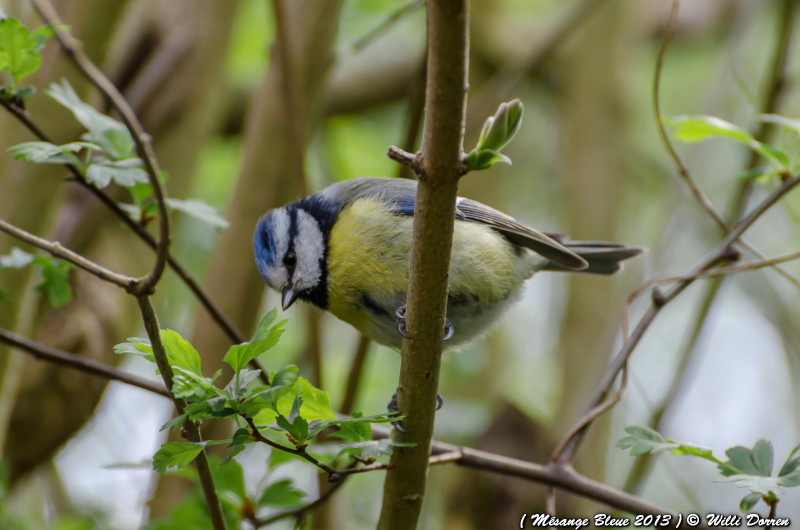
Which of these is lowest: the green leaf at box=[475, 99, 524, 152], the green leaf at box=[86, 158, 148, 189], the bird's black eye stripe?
the green leaf at box=[475, 99, 524, 152]

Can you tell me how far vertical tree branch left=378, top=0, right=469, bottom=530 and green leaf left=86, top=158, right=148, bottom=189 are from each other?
26.5 inches

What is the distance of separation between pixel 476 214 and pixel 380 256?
17.5 inches

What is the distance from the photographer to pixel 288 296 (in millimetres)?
2352

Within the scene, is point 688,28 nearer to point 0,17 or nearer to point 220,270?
point 220,270

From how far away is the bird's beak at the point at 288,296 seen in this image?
91.4 inches

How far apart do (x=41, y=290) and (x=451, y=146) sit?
113 cm

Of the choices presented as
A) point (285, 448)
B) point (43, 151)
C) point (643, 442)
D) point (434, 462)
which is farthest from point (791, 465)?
point (43, 151)

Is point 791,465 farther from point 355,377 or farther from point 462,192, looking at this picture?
point 462,192

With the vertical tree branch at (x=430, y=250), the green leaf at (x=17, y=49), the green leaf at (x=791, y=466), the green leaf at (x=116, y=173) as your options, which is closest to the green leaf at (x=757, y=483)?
the green leaf at (x=791, y=466)

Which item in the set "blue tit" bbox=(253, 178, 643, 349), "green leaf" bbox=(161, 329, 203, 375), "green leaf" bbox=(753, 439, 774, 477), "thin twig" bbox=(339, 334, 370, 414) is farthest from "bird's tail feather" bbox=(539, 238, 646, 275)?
A: "green leaf" bbox=(161, 329, 203, 375)

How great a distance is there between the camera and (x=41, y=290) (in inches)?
67.3

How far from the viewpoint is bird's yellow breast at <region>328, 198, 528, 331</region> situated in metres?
2.07

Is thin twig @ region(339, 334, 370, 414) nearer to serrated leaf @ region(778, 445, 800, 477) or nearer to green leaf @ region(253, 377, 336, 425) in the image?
green leaf @ region(253, 377, 336, 425)

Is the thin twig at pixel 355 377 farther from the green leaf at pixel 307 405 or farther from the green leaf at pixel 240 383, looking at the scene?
the green leaf at pixel 240 383
